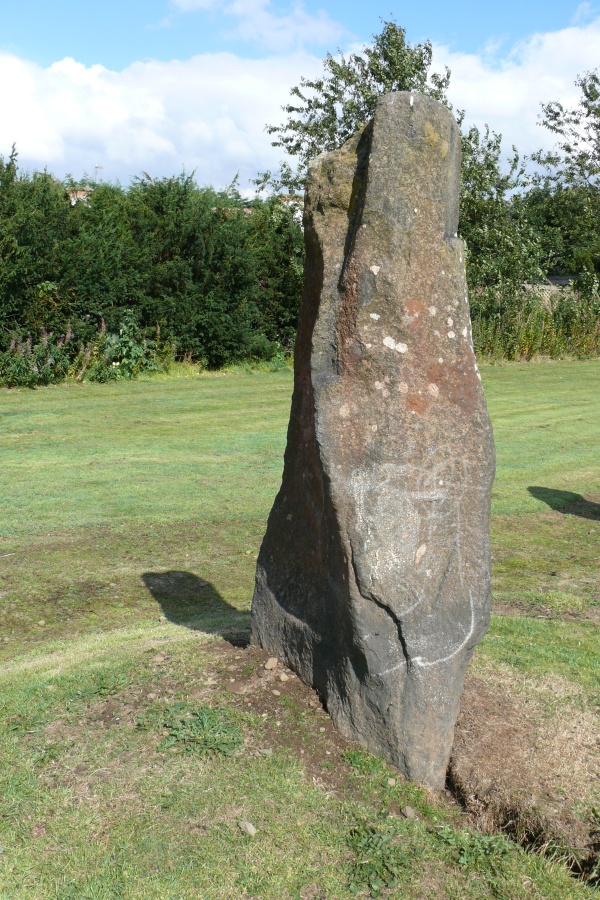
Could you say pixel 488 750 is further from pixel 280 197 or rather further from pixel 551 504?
pixel 280 197

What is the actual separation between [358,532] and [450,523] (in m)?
0.44

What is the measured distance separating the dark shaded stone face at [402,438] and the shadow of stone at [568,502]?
597cm

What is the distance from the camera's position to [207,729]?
4.17 m

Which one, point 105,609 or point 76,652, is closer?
point 76,652

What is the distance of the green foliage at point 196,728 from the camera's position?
4.07 meters

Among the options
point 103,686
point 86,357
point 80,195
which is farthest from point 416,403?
point 80,195

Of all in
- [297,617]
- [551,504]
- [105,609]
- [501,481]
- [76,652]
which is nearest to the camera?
[297,617]

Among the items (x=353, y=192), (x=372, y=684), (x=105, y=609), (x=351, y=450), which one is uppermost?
(x=353, y=192)

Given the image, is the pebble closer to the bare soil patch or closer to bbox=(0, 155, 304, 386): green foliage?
the bare soil patch

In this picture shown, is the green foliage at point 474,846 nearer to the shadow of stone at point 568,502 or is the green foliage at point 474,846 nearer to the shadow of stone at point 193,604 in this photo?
the shadow of stone at point 193,604

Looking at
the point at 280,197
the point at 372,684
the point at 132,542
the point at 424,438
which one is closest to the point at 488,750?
the point at 372,684

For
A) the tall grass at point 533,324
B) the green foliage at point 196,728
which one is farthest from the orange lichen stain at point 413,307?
the tall grass at point 533,324

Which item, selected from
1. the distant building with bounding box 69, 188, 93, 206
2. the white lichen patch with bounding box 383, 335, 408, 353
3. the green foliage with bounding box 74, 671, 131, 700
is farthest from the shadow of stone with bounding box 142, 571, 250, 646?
the distant building with bounding box 69, 188, 93, 206

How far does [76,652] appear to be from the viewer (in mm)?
5406
